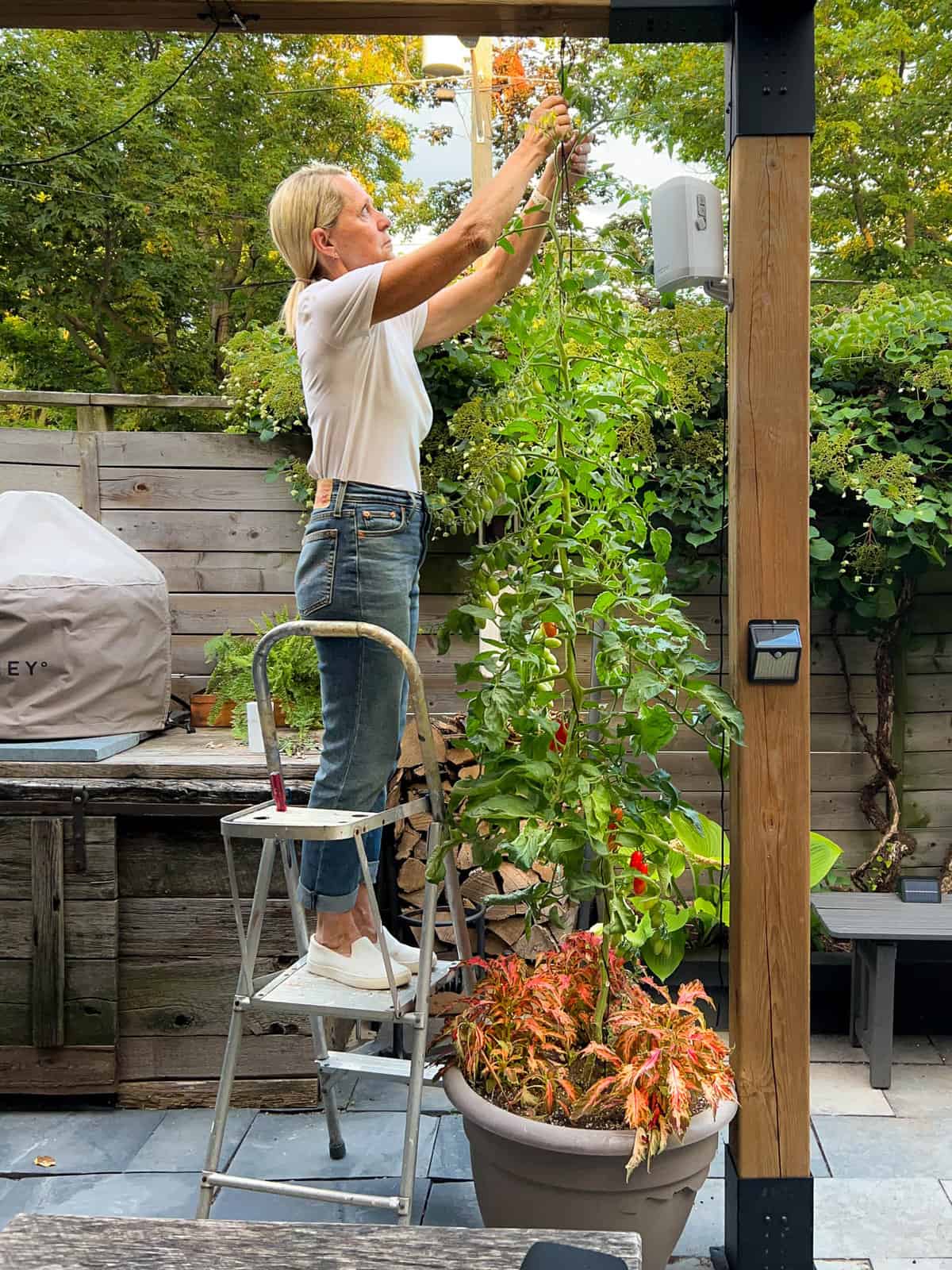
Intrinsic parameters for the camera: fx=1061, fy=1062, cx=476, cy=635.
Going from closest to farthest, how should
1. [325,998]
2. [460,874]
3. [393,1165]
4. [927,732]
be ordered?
[325,998] < [393,1165] < [460,874] < [927,732]

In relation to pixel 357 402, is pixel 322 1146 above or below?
below

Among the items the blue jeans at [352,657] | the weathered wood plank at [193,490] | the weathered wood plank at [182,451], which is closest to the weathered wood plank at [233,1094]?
the blue jeans at [352,657]

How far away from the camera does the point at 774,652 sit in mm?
1857

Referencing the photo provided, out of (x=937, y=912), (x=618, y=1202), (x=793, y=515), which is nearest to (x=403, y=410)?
(x=793, y=515)

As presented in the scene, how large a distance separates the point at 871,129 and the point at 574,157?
6731 millimetres

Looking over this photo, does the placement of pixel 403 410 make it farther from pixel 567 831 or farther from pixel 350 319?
pixel 567 831

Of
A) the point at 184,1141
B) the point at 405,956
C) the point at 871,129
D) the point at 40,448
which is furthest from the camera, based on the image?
the point at 871,129

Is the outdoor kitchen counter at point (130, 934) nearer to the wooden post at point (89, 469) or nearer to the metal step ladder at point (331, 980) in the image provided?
the metal step ladder at point (331, 980)

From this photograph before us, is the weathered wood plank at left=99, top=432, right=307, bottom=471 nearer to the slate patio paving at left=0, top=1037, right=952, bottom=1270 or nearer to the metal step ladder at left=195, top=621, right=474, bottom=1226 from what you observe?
the metal step ladder at left=195, top=621, right=474, bottom=1226

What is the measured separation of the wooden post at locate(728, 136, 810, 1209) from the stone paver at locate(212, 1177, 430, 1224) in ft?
2.36

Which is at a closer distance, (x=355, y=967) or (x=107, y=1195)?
(x=355, y=967)

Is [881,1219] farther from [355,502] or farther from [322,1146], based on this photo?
[355,502]

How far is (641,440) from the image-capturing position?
312 cm

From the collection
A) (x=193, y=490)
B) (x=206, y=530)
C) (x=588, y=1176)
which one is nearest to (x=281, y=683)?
(x=206, y=530)
